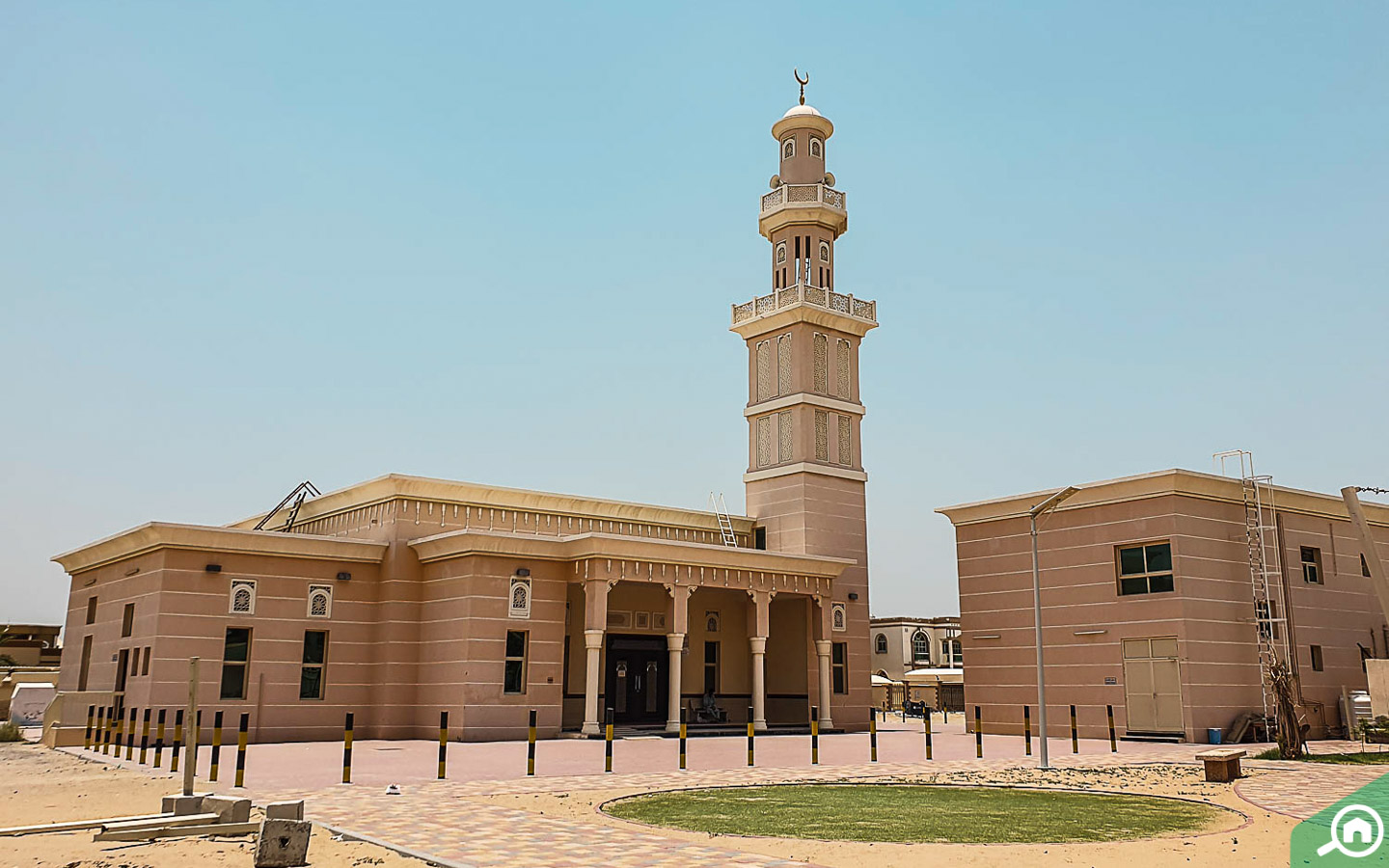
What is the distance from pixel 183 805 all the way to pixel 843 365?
29842 mm

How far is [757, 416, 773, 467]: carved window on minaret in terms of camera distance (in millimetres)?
37250

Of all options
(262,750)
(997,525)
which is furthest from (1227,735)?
(262,750)

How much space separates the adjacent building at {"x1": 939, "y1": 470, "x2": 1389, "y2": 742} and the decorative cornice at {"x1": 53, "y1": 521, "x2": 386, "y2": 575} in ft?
55.4

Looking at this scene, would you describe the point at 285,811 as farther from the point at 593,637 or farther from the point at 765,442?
the point at 765,442

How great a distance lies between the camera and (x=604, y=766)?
58.0 feet

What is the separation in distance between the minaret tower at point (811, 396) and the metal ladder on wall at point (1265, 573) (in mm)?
11730

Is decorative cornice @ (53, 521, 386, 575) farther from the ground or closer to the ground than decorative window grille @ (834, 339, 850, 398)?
closer to the ground

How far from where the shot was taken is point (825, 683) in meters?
32.3

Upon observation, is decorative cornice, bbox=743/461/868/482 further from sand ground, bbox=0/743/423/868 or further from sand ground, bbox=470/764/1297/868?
sand ground, bbox=470/764/1297/868

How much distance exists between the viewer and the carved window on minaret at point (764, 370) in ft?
124

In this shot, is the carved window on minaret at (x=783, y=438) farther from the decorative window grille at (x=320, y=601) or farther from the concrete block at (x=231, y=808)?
the concrete block at (x=231, y=808)

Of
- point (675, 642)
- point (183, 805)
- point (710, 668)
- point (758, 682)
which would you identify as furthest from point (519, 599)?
point (183, 805)

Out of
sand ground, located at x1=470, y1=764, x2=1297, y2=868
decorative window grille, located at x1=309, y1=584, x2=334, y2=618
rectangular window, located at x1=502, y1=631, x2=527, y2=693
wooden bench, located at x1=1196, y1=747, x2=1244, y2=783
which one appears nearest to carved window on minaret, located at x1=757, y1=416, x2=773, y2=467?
rectangular window, located at x1=502, y1=631, x2=527, y2=693

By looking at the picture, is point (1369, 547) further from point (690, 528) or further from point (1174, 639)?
point (690, 528)
